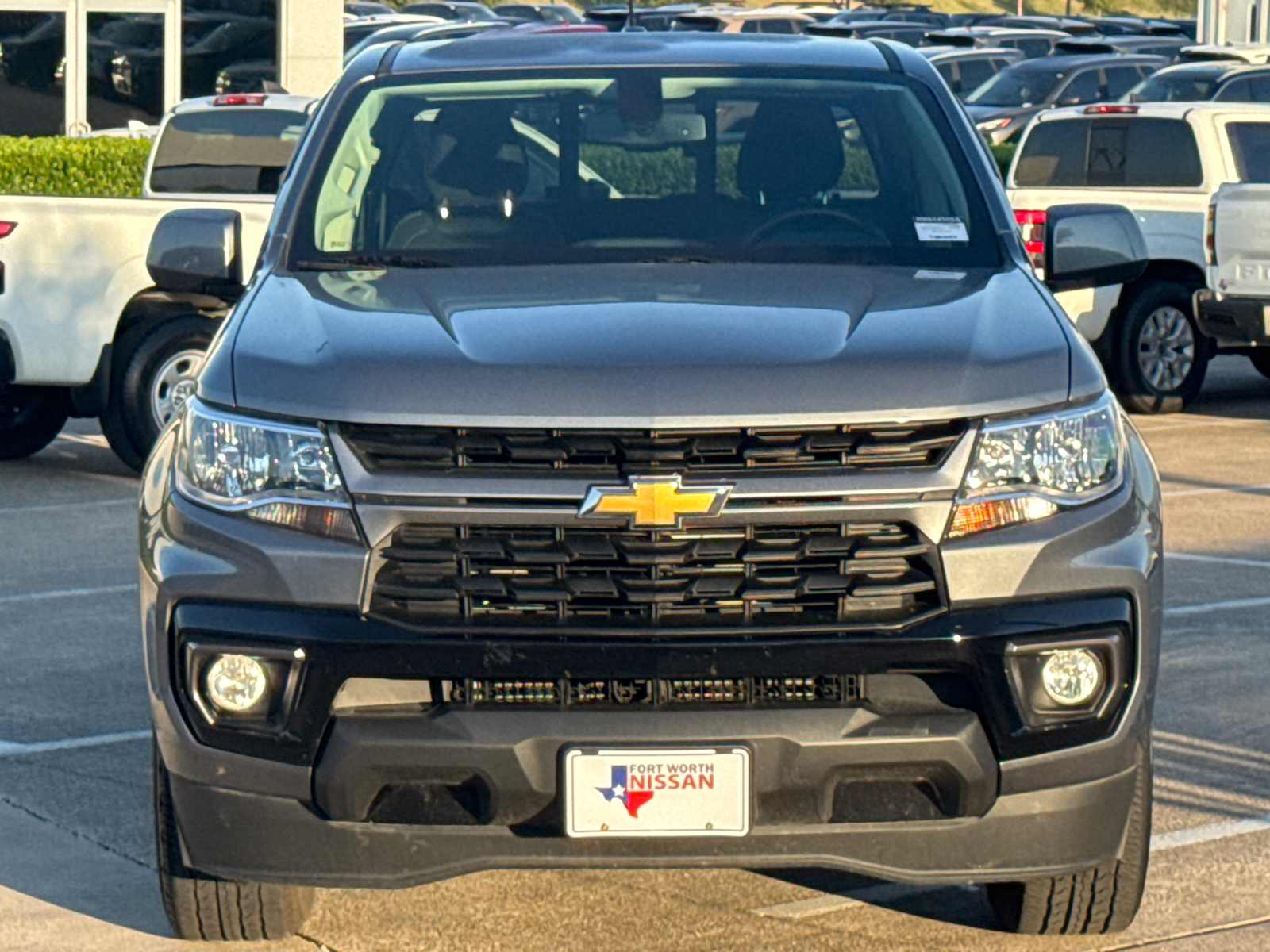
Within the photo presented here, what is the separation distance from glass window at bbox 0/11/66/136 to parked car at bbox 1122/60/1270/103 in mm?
10853

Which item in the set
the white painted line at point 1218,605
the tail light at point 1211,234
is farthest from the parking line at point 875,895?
the tail light at point 1211,234

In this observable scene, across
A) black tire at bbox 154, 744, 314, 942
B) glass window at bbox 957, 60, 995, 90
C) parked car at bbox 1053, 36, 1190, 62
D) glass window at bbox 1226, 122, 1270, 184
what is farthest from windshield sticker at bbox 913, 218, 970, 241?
glass window at bbox 957, 60, 995, 90

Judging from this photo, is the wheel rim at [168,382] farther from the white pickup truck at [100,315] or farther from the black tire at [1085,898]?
the black tire at [1085,898]

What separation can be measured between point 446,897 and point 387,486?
1.36 metres

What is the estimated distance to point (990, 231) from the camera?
16.9ft

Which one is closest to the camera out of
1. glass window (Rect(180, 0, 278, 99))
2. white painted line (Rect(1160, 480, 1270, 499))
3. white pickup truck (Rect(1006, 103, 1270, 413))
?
white painted line (Rect(1160, 480, 1270, 499))

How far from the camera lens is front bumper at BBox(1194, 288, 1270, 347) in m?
→ 12.4

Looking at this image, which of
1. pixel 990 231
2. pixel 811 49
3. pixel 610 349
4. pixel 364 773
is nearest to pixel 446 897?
pixel 364 773

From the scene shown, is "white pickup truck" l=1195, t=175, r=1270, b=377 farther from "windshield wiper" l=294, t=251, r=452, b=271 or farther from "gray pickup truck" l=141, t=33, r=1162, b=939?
"gray pickup truck" l=141, t=33, r=1162, b=939

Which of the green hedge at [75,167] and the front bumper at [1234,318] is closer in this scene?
the front bumper at [1234,318]

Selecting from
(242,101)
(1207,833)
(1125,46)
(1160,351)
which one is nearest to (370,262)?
(1207,833)

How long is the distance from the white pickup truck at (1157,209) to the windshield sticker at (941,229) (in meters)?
8.14

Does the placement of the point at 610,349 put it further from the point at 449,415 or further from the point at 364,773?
the point at 364,773

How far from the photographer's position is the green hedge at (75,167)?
17.0 m
